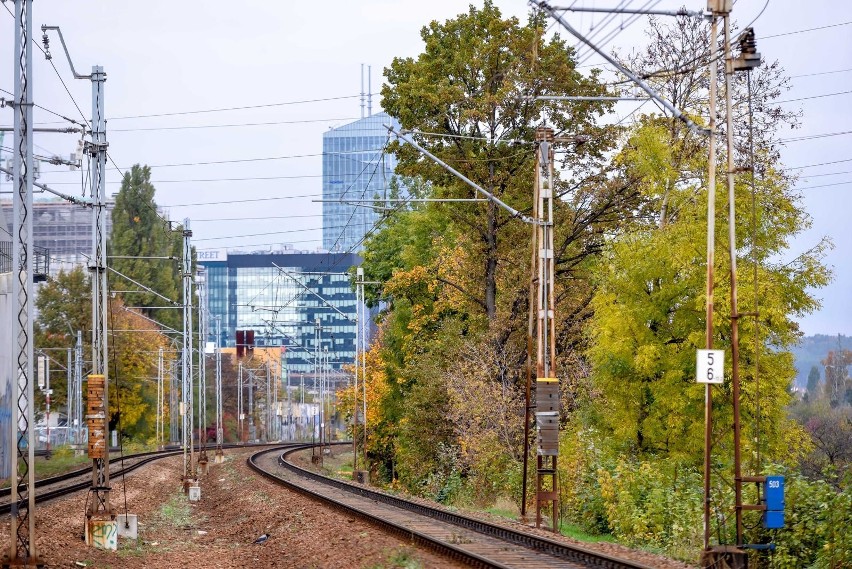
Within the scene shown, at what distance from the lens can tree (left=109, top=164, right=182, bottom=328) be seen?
4478 inches

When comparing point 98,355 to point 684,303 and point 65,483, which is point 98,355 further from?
point 65,483

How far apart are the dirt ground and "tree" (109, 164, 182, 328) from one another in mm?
70038

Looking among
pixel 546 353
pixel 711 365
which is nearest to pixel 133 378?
pixel 546 353

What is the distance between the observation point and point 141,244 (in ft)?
381

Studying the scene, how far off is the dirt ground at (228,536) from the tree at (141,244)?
70038 millimetres

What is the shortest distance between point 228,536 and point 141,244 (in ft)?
293

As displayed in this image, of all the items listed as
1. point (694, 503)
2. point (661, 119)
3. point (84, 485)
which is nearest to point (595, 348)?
point (661, 119)

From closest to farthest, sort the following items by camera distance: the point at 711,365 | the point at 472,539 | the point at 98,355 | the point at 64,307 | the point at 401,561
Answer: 1. the point at 711,365
2. the point at 401,561
3. the point at 472,539
4. the point at 98,355
5. the point at 64,307

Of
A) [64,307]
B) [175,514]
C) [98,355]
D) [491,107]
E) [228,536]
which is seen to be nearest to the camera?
[98,355]

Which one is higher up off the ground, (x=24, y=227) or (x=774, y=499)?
(x=24, y=227)

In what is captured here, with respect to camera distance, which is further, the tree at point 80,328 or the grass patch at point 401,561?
the tree at point 80,328

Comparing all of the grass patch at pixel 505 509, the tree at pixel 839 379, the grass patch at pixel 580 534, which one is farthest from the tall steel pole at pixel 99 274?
the tree at pixel 839 379

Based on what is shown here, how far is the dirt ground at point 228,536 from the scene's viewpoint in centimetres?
2231

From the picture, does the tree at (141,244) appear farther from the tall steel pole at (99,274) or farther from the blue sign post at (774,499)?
the blue sign post at (774,499)
